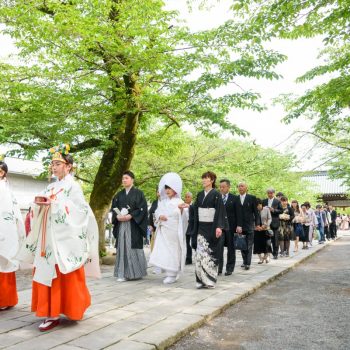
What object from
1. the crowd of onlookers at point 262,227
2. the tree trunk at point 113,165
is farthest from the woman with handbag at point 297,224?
the tree trunk at point 113,165

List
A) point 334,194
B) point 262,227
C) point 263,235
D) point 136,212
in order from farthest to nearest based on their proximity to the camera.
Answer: point 334,194 < point 263,235 < point 262,227 < point 136,212

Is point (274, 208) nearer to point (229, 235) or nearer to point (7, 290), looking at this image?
point (229, 235)

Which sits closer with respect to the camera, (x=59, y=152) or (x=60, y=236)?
(x=60, y=236)

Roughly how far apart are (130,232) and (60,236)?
10.6 ft

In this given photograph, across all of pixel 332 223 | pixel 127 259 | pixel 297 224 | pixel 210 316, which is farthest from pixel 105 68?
pixel 332 223

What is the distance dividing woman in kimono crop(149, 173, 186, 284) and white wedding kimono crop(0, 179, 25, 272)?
2915mm

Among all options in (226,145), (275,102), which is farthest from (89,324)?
(275,102)

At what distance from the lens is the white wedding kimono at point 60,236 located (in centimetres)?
436

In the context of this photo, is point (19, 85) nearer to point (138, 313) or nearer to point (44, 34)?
point (44, 34)

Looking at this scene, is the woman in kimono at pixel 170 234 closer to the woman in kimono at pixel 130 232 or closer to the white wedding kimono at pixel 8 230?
the woman in kimono at pixel 130 232

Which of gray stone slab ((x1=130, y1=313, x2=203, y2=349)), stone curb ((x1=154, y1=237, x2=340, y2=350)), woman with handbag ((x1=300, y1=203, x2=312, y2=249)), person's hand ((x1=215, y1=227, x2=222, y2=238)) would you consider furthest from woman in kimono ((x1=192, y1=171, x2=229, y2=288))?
woman with handbag ((x1=300, y1=203, x2=312, y2=249))

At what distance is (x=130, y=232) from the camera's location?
7.65m

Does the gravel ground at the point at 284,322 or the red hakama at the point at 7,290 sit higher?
the red hakama at the point at 7,290

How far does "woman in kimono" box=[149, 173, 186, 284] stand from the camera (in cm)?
742
